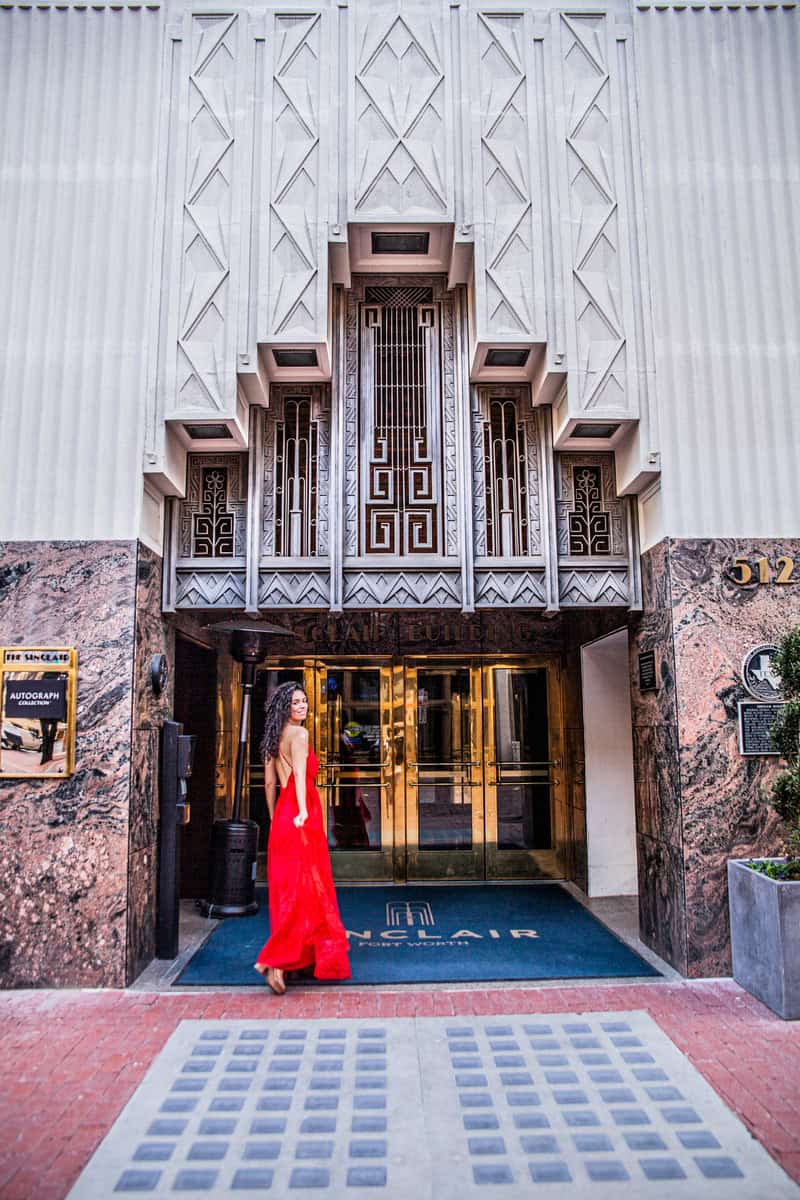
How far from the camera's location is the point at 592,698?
7.71m

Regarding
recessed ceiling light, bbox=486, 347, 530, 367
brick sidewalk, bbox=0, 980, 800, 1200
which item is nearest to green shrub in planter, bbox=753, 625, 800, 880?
brick sidewalk, bbox=0, 980, 800, 1200

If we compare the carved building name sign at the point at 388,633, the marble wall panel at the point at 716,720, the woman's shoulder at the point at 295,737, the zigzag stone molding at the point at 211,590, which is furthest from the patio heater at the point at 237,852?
the marble wall panel at the point at 716,720

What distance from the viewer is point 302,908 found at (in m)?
5.09

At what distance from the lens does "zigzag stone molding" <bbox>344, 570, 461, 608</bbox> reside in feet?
19.2

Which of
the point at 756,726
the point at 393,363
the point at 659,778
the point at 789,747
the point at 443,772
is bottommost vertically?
the point at 443,772

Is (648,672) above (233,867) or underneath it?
above

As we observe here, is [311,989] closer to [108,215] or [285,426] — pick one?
[285,426]

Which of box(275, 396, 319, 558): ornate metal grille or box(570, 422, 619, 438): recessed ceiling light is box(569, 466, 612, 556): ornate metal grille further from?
box(275, 396, 319, 558): ornate metal grille

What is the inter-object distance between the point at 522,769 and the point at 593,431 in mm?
3844

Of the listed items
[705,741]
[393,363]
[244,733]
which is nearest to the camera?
[705,741]

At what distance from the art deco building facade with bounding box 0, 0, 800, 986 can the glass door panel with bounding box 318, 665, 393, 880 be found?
8.01 ft

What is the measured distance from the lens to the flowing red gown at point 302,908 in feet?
16.5

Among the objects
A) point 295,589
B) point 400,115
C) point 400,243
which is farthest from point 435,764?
point 400,115

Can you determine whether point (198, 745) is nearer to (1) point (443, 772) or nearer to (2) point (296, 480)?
(1) point (443, 772)
